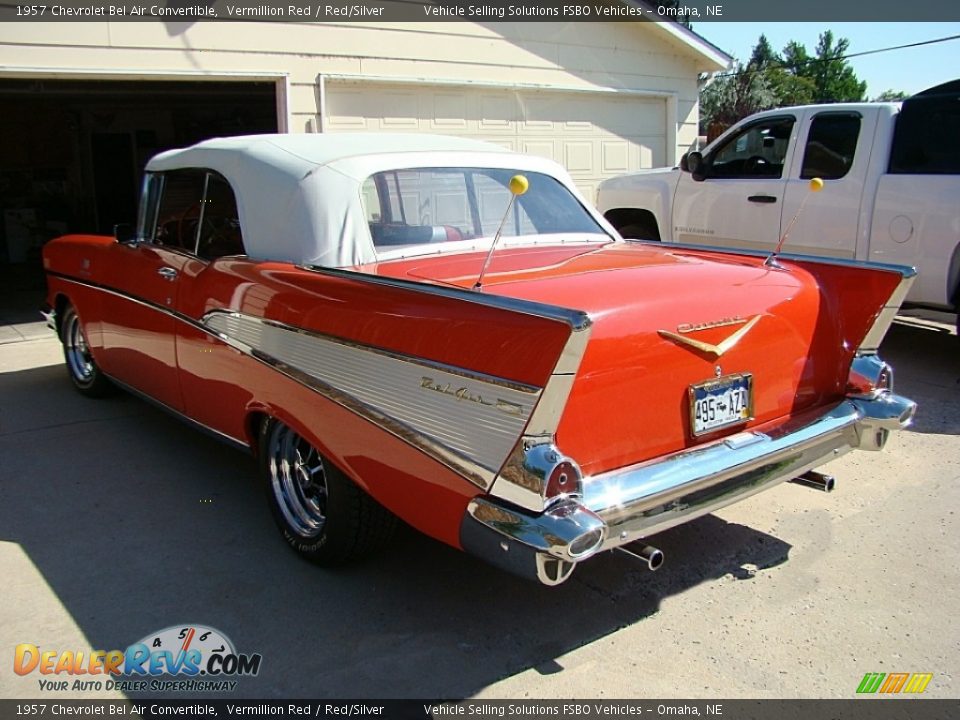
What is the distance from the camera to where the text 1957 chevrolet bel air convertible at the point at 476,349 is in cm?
261

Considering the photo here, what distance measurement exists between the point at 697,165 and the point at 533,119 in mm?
3025

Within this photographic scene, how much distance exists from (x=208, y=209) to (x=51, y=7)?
14.3ft

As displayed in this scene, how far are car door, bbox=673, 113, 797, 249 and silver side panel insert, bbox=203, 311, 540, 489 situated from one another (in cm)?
534

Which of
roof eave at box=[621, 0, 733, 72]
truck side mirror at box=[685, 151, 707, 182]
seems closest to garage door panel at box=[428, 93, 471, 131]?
roof eave at box=[621, 0, 733, 72]

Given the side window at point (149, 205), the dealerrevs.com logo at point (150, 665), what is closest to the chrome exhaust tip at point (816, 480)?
the dealerrevs.com logo at point (150, 665)

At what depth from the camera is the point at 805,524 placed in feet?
13.2

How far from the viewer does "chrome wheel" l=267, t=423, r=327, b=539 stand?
11.8ft

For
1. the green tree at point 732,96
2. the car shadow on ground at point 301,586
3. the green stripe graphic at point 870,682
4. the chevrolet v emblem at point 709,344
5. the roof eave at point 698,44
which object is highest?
the green tree at point 732,96

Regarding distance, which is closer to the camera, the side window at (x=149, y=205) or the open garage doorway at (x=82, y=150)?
the side window at (x=149, y=205)

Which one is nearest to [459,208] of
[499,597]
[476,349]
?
[476,349]

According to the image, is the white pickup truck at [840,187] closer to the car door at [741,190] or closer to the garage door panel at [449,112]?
the car door at [741,190]

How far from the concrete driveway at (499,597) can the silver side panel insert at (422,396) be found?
2.69ft

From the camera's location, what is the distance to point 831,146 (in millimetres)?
7141

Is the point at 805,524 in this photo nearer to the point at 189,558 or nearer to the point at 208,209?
the point at 189,558
